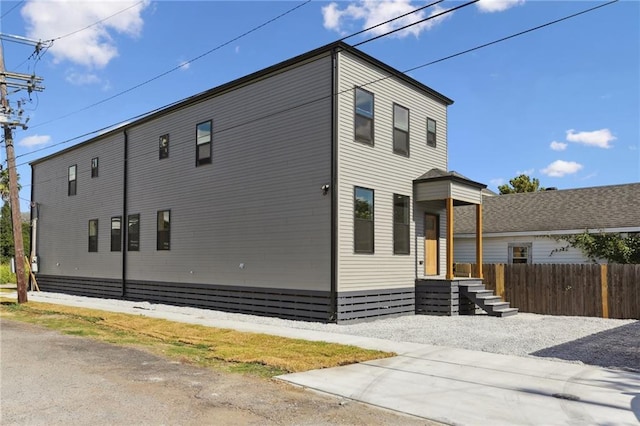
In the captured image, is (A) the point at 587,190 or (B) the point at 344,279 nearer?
(B) the point at 344,279

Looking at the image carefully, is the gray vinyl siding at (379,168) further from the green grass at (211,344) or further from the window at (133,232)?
the window at (133,232)

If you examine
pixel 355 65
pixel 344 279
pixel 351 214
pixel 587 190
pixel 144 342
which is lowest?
pixel 144 342

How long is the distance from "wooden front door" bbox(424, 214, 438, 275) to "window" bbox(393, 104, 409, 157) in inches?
96.2

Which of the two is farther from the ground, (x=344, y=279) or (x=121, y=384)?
(x=344, y=279)

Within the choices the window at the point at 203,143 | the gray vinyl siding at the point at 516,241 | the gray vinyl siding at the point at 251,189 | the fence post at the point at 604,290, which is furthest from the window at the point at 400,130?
the gray vinyl siding at the point at 516,241

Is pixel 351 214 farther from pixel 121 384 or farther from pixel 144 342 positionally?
pixel 121 384

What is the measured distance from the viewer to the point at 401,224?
15.9m

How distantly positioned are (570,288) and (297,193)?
858cm

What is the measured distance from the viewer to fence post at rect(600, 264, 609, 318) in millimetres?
15094

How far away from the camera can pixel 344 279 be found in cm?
1356

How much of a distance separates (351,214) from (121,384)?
7.98 meters

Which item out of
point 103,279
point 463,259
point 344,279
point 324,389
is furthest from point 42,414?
point 463,259

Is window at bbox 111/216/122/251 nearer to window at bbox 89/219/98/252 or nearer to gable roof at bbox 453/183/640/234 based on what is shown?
window at bbox 89/219/98/252

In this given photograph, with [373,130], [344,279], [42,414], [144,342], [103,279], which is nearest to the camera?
[42,414]
